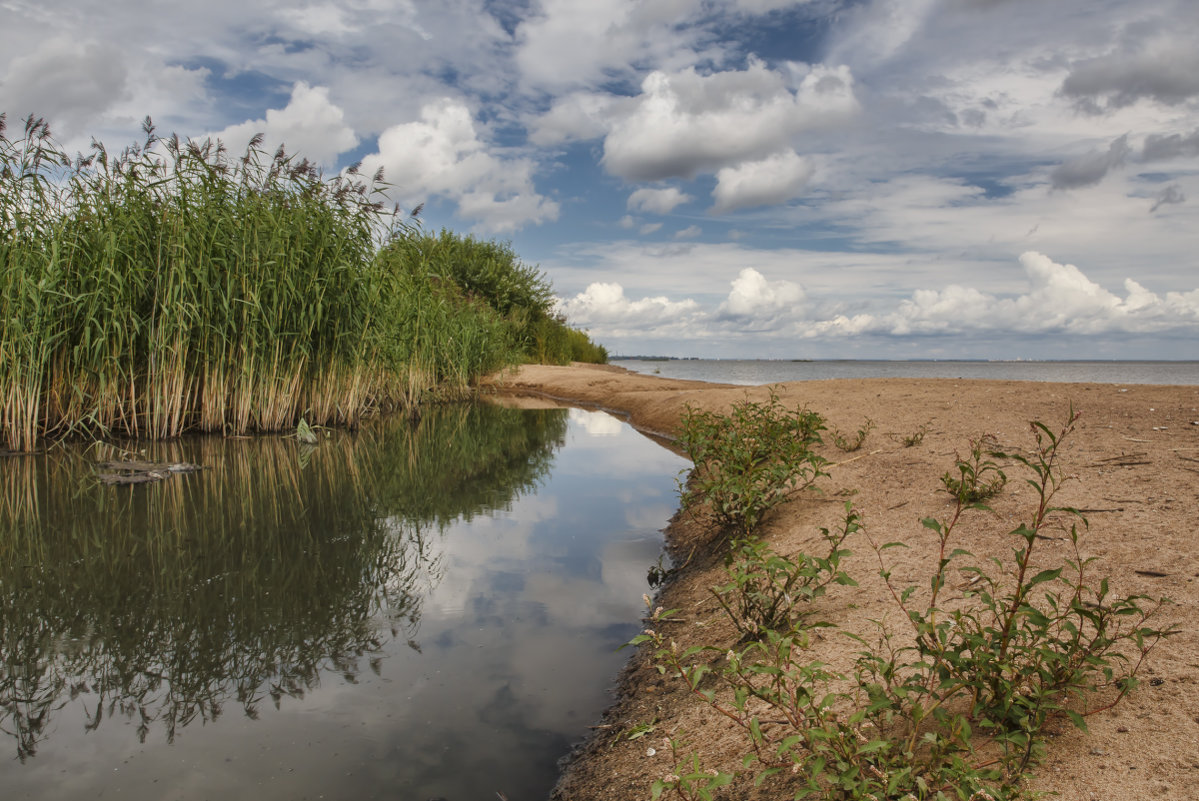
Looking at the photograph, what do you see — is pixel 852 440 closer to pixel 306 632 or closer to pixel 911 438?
pixel 911 438

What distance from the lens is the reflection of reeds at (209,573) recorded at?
262 cm

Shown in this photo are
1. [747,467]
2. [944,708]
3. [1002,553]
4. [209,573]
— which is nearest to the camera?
[944,708]

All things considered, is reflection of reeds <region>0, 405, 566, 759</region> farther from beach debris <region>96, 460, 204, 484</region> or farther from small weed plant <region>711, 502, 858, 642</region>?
small weed plant <region>711, 502, 858, 642</region>

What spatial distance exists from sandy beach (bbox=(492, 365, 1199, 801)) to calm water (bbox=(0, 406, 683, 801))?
0.29 metres

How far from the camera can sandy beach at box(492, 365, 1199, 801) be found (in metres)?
1.71

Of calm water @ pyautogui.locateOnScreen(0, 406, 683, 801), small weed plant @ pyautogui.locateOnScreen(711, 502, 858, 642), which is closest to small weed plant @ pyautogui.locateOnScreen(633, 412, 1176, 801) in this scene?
small weed plant @ pyautogui.locateOnScreen(711, 502, 858, 642)

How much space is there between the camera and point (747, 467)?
4297 mm

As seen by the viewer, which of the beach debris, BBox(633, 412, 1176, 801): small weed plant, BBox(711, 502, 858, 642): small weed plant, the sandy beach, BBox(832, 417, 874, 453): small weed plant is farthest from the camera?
the beach debris

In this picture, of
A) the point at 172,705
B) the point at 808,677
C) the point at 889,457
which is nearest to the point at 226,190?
the point at 172,705

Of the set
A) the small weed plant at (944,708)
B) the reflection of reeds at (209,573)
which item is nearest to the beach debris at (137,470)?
the reflection of reeds at (209,573)

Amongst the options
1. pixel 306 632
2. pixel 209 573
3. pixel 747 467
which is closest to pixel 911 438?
pixel 747 467

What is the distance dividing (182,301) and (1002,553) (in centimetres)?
791

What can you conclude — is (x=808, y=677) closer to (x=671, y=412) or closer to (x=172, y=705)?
(x=172, y=705)

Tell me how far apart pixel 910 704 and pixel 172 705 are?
2472 millimetres
